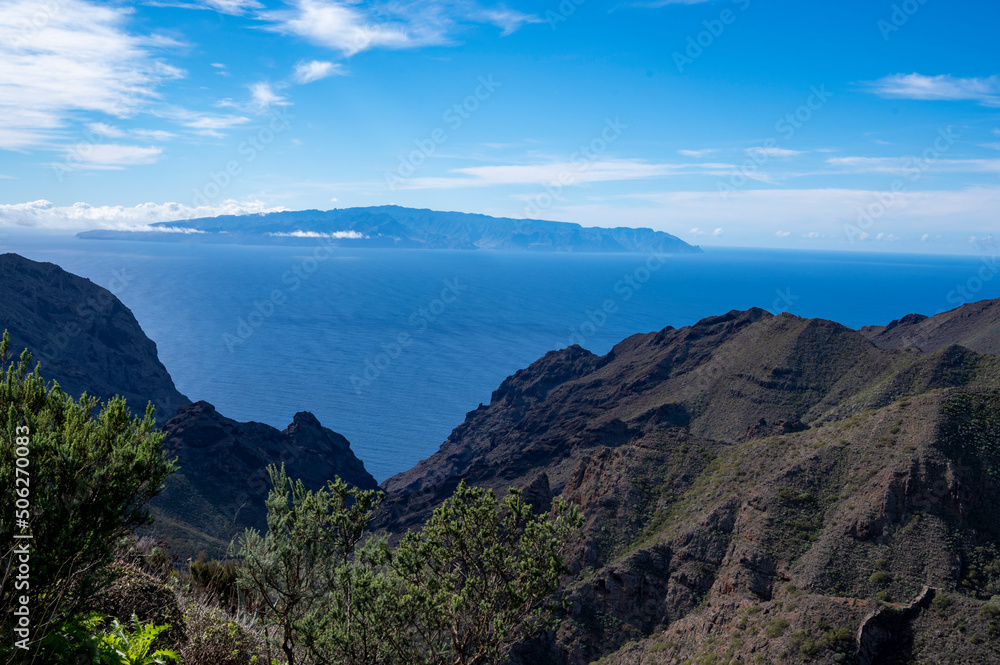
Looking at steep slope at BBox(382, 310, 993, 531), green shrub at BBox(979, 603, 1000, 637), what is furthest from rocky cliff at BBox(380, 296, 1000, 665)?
steep slope at BBox(382, 310, 993, 531)

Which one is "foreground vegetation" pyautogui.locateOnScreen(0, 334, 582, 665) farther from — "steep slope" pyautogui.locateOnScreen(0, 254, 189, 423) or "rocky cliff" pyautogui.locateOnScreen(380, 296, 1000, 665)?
"steep slope" pyautogui.locateOnScreen(0, 254, 189, 423)

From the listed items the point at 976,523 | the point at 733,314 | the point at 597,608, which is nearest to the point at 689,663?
the point at 597,608

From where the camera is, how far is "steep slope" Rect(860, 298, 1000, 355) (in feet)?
384

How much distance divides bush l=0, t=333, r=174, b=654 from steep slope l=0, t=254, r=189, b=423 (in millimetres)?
113003

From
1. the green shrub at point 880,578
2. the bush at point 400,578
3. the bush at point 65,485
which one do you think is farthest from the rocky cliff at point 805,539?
the bush at point 65,485

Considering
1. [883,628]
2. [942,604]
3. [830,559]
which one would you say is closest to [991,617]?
[942,604]

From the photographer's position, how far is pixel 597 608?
1779 inches

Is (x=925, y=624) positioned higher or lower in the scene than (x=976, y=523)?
lower

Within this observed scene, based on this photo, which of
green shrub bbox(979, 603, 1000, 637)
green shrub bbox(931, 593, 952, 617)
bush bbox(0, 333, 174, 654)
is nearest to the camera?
bush bbox(0, 333, 174, 654)

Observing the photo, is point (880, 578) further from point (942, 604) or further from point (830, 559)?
point (942, 604)

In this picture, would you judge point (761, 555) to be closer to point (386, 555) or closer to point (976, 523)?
point (976, 523)

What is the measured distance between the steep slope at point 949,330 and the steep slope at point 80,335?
157m

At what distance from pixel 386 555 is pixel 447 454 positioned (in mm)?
125328

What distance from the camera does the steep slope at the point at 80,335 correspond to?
109 metres
